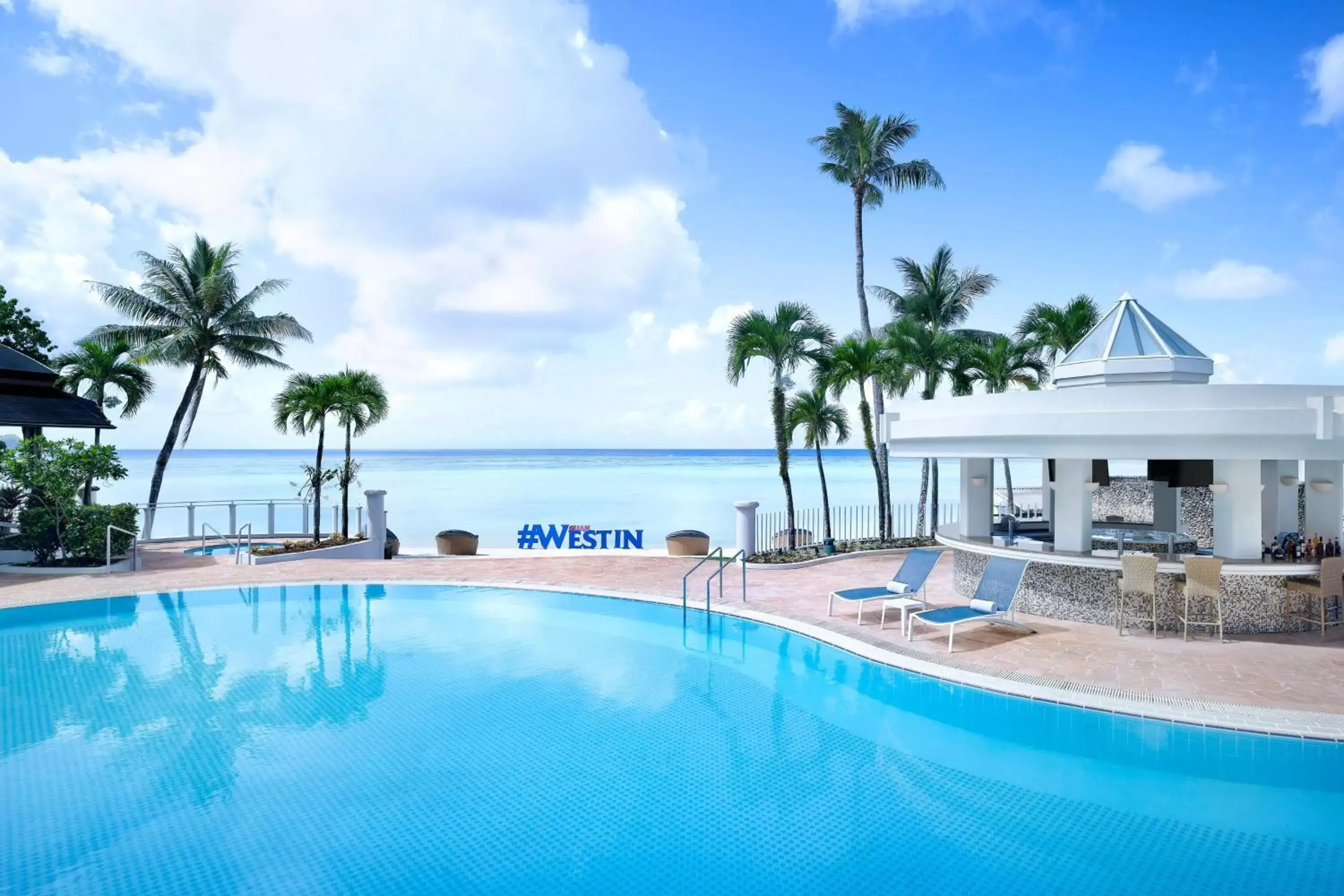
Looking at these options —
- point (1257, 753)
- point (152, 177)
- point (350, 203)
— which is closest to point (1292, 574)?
point (1257, 753)

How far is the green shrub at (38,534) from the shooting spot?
1695 centimetres

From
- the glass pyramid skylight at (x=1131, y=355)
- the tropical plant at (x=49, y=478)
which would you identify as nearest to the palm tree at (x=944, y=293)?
the glass pyramid skylight at (x=1131, y=355)

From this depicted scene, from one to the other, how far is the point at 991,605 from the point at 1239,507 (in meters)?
3.97

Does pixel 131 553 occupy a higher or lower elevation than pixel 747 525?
lower

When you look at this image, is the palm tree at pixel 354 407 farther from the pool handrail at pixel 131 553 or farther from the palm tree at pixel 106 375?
the palm tree at pixel 106 375

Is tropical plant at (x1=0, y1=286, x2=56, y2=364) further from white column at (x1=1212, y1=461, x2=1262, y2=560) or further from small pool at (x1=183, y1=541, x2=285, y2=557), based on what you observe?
white column at (x1=1212, y1=461, x2=1262, y2=560)

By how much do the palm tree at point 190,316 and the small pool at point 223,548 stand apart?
365 centimetres

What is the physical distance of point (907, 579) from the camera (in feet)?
39.4

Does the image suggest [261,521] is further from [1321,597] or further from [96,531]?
[1321,597]

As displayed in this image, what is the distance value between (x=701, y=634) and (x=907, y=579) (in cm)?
355

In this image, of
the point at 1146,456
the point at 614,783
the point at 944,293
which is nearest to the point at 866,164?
the point at 944,293

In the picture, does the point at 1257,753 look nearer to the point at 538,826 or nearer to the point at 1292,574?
the point at 1292,574

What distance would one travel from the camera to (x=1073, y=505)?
11.5 metres

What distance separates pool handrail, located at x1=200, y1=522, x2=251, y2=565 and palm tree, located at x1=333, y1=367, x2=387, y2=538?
2.60 meters
